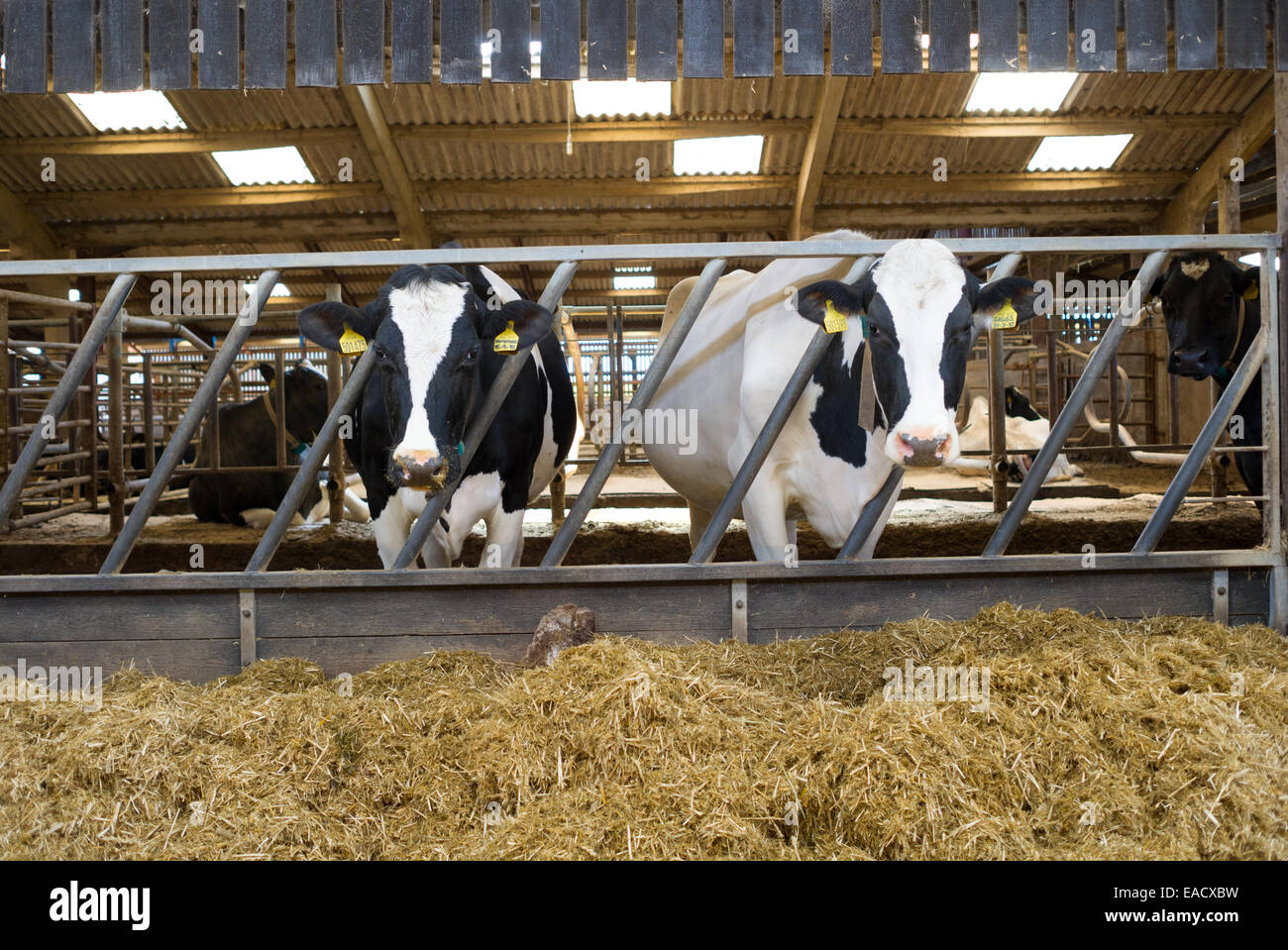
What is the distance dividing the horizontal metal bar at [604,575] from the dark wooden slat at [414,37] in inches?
93.5

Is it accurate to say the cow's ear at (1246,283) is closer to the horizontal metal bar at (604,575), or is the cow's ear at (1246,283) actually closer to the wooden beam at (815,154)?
the horizontal metal bar at (604,575)

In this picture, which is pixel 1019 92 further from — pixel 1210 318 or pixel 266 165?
pixel 266 165

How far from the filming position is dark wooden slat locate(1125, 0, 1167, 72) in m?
4.38

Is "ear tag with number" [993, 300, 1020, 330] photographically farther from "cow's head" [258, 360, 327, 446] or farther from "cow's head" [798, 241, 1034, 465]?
"cow's head" [258, 360, 327, 446]

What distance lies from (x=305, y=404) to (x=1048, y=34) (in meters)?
7.49

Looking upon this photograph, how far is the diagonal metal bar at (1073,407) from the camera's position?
12.2 ft

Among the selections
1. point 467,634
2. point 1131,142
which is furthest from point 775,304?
point 1131,142

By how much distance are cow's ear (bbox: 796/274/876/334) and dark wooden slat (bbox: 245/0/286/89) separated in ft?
9.28

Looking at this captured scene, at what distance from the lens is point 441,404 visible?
350 centimetres

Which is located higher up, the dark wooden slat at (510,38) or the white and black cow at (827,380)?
the dark wooden slat at (510,38)

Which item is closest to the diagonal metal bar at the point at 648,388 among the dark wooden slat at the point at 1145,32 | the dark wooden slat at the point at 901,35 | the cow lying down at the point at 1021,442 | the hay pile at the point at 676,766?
the hay pile at the point at 676,766

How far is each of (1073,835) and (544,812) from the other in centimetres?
137

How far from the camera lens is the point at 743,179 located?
13.0m
